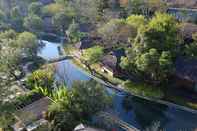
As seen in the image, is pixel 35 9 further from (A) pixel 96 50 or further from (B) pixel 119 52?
(B) pixel 119 52

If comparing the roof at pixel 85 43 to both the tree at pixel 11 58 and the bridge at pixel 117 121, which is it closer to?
the tree at pixel 11 58

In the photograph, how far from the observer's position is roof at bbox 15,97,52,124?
24.8 m

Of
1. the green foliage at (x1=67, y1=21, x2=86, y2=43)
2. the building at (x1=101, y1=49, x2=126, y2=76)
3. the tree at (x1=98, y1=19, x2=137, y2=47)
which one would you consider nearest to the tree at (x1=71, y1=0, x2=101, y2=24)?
the green foliage at (x1=67, y1=21, x2=86, y2=43)

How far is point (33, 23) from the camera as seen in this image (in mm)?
48469

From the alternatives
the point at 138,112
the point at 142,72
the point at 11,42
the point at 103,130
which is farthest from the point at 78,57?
the point at 103,130

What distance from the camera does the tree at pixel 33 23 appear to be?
48.5 metres

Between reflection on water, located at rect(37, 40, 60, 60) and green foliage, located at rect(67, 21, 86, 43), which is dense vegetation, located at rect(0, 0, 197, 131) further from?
reflection on water, located at rect(37, 40, 60, 60)

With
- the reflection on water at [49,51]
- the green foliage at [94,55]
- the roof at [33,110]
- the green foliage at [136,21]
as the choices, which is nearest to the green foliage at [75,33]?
the reflection on water at [49,51]

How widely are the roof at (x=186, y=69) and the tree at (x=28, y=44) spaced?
62.8 feet

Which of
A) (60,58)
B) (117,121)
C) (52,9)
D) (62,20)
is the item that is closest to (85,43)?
(60,58)

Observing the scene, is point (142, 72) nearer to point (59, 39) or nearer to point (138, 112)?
point (138, 112)

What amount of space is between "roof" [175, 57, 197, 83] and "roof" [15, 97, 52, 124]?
13.9 metres

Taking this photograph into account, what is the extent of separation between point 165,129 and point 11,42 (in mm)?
22300

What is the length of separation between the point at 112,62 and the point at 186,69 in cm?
877
